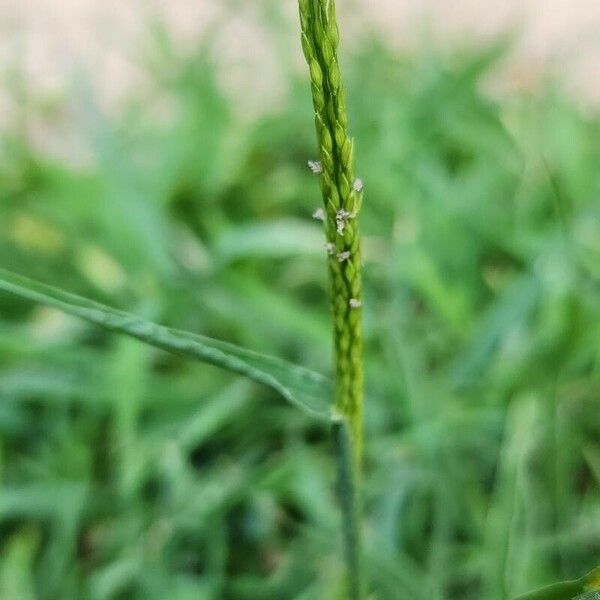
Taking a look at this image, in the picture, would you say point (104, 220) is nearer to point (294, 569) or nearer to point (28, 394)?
point (28, 394)

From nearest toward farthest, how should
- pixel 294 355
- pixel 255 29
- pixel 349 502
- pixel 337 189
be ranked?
pixel 337 189
pixel 349 502
pixel 294 355
pixel 255 29

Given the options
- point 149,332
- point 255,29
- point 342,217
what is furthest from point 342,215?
point 255,29

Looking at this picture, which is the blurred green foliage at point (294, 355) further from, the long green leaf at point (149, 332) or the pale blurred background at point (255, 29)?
the long green leaf at point (149, 332)

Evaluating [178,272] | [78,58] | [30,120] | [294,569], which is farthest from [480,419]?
[30,120]

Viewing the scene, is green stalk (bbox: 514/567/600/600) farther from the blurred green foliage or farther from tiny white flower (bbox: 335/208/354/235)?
the blurred green foliage

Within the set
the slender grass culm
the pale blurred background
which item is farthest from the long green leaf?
the pale blurred background

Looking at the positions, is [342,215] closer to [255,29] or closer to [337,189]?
[337,189]
